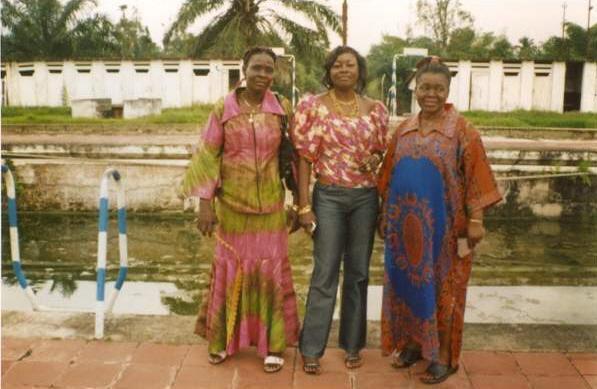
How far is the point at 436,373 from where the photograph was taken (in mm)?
2768

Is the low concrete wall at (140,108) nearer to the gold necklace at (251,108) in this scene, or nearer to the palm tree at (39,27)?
the palm tree at (39,27)

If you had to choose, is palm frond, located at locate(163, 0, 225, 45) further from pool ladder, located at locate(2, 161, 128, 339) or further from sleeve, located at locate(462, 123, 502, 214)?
sleeve, located at locate(462, 123, 502, 214)

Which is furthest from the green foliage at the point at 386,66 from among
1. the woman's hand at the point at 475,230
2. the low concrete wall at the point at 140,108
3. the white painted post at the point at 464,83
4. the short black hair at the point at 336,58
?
the woman's hand at the point at 475,230

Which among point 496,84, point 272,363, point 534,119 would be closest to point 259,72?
point 272,363

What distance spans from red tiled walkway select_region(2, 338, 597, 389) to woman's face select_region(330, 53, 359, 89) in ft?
4.51

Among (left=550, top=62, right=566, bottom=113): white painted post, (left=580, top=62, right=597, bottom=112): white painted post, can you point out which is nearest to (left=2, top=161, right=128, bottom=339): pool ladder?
(left=550, top=62, right=566, bottom=113): white painted post

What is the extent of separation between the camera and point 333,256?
2828 millimetres

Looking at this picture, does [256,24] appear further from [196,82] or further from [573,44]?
[573,44]

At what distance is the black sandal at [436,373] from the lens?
9.03ft

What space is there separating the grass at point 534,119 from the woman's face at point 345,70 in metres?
15.6

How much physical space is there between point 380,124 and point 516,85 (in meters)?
21.2

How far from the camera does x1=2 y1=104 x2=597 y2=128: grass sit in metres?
17.2

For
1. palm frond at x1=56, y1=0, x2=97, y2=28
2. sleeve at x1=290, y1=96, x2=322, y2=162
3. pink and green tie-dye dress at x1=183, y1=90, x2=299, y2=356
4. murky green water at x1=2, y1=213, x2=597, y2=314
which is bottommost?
murky green water at x1=2, y1=213, x2=597, y2=314

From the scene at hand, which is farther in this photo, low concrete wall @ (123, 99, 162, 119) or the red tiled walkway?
low concrete wall @ (123, 99, 162, 119)
